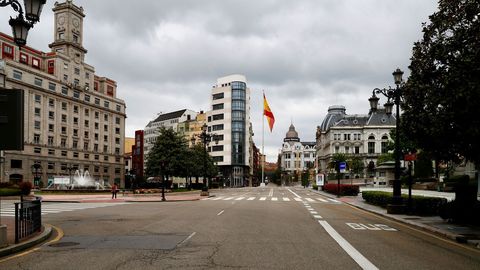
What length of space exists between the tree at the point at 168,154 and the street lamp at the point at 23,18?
5311cm

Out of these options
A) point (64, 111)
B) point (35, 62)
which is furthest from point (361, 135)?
point (35, 62)

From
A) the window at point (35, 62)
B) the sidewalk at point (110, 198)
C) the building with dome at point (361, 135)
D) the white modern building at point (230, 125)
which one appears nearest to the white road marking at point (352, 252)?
the sidewalk at point (110, 198)

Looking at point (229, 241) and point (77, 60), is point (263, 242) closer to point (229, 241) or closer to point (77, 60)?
point (229, 241)

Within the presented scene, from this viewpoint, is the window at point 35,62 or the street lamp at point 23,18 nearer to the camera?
the street lamp at point 23,18

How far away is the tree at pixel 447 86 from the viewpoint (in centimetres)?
1217

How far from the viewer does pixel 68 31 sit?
89.1 m

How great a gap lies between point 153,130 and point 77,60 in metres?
64.5

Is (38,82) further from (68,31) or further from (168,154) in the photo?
(168,154)

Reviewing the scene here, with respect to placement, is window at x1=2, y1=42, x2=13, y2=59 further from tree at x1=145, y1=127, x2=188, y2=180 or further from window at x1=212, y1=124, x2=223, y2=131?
window at x1=212, y1=124, x2=223, y2=131

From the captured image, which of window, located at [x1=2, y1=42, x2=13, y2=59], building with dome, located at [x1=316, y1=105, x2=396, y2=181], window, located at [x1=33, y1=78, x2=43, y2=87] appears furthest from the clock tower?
building with dome, located at [x1=316, y1=105, x2=396, y2=181]

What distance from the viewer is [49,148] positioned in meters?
82.8

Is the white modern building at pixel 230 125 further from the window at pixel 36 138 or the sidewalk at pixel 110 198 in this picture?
the sidewalk at pixel 110 198

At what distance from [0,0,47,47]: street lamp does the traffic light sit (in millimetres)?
1283

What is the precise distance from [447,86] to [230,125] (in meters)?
109
